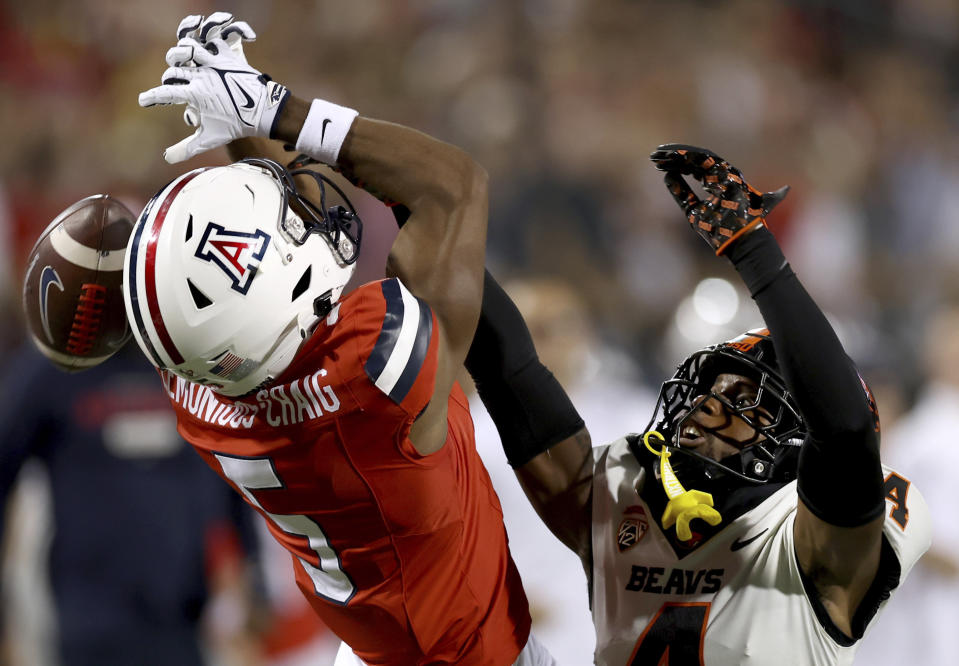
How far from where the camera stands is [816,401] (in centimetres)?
214

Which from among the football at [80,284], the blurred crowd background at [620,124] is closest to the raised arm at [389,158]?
the football at [80,284]

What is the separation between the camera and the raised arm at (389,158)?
2.28m

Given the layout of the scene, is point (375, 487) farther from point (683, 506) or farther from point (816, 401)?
point (816, 401)

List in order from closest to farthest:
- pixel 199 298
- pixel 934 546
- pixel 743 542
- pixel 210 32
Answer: pixel 199 298
pixel 210 32
pixel 743 542
pixel 934 546

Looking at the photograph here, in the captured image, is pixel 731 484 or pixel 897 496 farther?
pixel 731 484

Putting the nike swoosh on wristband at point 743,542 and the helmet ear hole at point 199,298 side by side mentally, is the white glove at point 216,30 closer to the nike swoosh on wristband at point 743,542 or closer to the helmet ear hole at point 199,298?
the helmet ear hole at point 199,298

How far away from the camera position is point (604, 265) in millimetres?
7500

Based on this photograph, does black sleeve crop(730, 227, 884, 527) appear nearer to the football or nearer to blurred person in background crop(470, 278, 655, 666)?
the football

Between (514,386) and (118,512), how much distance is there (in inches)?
99.9

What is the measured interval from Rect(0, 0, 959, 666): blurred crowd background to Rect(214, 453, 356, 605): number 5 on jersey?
3.36 meters

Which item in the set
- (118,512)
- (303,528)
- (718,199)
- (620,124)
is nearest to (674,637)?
(303,528)

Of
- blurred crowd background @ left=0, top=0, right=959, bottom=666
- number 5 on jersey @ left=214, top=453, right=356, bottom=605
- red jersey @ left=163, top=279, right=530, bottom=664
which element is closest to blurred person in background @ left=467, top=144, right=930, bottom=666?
red jersey @ left=163, top=279, right=530, bottom=664

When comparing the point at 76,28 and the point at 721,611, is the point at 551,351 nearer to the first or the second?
the point at 721,611

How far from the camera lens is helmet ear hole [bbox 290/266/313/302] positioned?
220 cm
